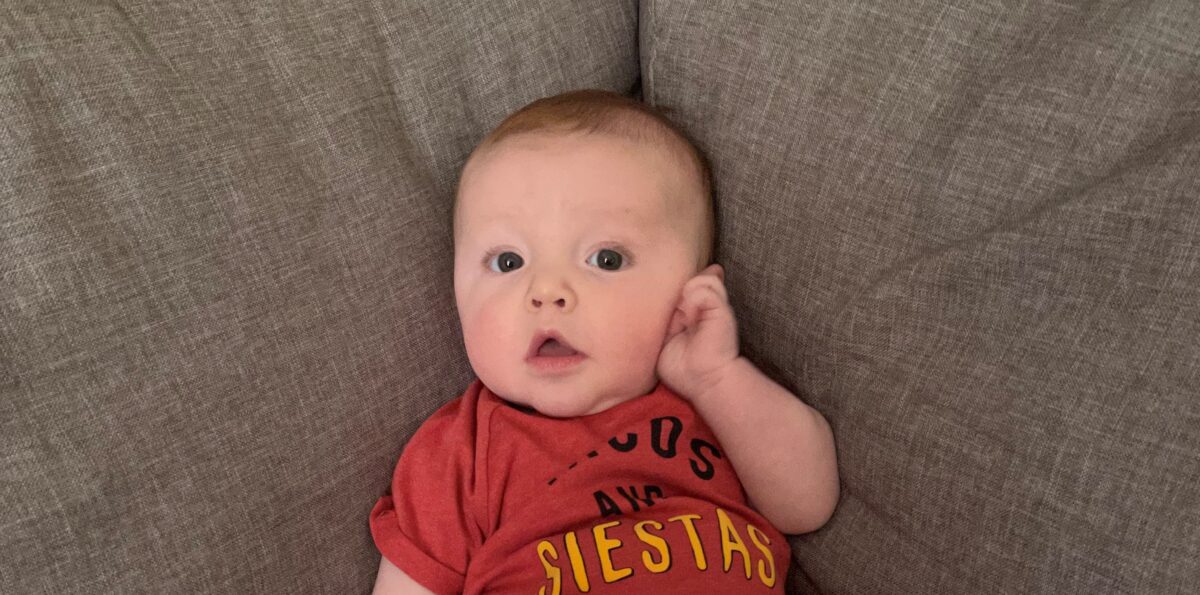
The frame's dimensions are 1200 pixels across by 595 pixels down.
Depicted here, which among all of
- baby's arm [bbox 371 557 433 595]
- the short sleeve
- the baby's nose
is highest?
the baby's nose

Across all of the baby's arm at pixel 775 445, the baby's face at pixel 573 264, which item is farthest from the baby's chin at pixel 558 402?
the baby's arm at pixel 775 445

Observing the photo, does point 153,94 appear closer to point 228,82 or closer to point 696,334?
point 228,82

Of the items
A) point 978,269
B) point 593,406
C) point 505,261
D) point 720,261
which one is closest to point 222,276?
point 505,261

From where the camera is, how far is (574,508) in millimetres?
958

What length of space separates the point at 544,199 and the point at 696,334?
0.69 feet

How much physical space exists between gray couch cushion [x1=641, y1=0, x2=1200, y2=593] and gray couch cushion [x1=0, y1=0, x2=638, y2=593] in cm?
35

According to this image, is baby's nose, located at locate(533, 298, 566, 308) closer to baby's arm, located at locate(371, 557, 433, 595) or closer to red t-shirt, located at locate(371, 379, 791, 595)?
red t-shirt, located at locate(371, 379, 791, 595)

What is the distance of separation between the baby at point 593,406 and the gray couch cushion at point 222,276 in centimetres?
7

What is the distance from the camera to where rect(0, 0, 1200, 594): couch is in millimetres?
830

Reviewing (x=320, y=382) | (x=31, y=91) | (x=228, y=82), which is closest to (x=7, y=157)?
(x=31, y=91)

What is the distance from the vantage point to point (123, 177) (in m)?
0.90

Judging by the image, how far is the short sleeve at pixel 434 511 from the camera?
0.97m

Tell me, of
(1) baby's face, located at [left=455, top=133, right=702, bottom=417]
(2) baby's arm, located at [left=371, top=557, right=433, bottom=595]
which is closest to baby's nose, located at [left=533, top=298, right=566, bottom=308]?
(1) baby's face, located at [left=455, top=133, right=702, bottom=417]

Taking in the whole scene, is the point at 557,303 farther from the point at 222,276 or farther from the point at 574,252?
the point at 222,276
